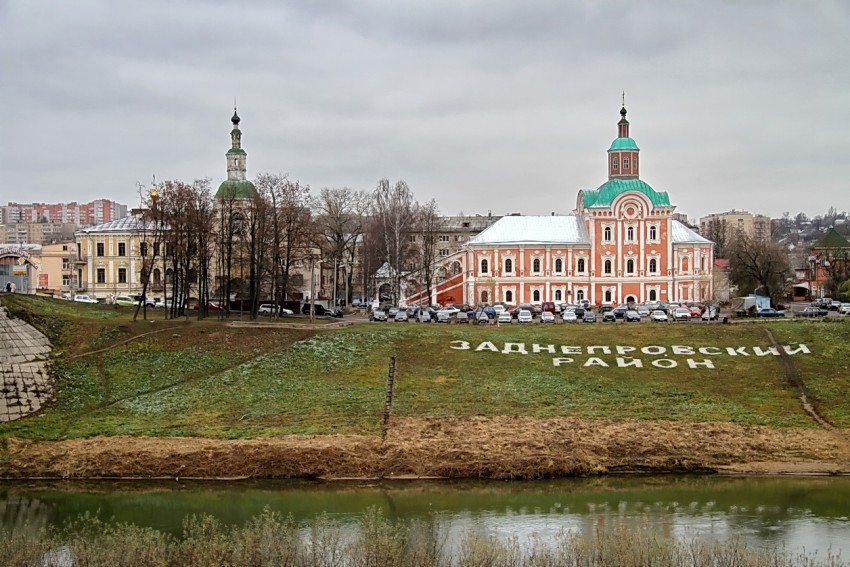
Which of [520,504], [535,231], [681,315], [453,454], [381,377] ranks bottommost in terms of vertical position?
[520,504]

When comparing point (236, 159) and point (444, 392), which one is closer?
point (444, 392)

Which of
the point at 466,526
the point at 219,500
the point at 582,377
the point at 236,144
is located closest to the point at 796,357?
the point at 582,377

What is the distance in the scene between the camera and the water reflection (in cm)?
2720

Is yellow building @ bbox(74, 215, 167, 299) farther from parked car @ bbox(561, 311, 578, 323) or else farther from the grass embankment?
parked car @ bbox(561, 311, 578, 323)

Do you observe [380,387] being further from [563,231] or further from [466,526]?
[563,231]

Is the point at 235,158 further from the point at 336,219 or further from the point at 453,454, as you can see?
the point at 453,454

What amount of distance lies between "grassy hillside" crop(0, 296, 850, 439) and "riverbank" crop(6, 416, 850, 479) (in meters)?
1.46

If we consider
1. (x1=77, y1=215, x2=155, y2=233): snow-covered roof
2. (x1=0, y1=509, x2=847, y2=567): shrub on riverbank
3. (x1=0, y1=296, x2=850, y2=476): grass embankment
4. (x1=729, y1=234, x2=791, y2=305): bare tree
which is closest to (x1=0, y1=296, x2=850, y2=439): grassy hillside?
(x1=0, y1=296, x2=850, y2=476): grass embankment

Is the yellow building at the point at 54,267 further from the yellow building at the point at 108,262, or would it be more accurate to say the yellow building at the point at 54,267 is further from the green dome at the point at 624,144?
the green dome at the point at 624,144

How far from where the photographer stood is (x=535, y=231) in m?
86.1

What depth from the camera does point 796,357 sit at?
47.8 metres

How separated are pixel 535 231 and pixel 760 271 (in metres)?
19.5

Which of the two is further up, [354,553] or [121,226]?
[121,226]

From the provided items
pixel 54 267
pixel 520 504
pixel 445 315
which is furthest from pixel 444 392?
pixel 54 267
